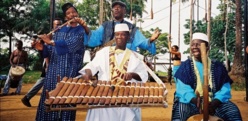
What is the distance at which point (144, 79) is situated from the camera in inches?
151

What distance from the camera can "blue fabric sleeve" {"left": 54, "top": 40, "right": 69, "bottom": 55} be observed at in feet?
15.0

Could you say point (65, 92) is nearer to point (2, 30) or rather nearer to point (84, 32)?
point (84, 32)

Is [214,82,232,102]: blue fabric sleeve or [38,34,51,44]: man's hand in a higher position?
[38,34,51,44]: man's hand

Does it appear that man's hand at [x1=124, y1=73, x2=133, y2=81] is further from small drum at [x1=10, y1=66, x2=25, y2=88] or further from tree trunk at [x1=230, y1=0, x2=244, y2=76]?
tree trunk at [x1=230, y1=0, x2=244, y2=76]

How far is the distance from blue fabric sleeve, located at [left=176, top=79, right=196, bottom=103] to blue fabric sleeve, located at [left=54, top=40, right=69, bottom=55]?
1711 mm

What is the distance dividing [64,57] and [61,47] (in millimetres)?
154

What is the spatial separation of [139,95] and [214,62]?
1164 mm

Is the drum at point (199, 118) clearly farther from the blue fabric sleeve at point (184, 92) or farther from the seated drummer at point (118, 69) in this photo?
the seated drummer at point (118, 69)

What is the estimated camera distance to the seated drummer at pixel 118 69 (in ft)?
12.0

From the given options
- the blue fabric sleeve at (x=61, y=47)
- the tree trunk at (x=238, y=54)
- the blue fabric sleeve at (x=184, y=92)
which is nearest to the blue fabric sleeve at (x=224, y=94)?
the blue fabric sleeve at (x=184, y=92)

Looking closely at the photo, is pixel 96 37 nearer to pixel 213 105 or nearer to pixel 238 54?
pixel 213 105

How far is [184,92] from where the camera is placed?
3658 millimetres

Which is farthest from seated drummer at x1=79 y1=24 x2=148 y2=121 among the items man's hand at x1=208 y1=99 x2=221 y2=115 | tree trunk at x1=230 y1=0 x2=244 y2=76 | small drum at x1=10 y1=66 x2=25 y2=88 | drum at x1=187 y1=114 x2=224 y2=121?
tree trunk at x1=230 y1=0 x2=244 y2=76

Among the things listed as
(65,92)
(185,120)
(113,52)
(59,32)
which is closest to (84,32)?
(59,32)
